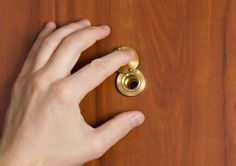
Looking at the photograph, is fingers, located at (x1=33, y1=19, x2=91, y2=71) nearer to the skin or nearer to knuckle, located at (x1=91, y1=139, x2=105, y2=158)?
the skin

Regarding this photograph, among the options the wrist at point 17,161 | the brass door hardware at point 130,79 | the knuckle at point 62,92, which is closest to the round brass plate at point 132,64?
the brass door hardware at point 130,79

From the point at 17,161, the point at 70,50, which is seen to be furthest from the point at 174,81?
the point at 17,161

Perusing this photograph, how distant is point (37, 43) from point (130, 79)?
0.17 m

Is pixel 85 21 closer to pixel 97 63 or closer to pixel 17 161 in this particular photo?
pixel 97 63

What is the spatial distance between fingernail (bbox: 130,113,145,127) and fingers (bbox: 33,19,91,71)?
0.55 ft

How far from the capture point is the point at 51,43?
71 centimetres

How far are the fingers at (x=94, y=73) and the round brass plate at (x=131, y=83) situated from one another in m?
0.03

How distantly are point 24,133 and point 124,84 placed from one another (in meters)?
0.18

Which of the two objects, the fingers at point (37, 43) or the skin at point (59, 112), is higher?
the fingers at point (37, 43)

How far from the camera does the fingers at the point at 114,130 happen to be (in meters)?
0.69

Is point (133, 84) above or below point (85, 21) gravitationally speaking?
below

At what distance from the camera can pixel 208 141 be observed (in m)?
0.70

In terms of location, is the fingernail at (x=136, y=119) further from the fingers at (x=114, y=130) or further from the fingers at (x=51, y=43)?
the fingers at (x=51, y=43)

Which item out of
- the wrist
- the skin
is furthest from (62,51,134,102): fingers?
the wrist
